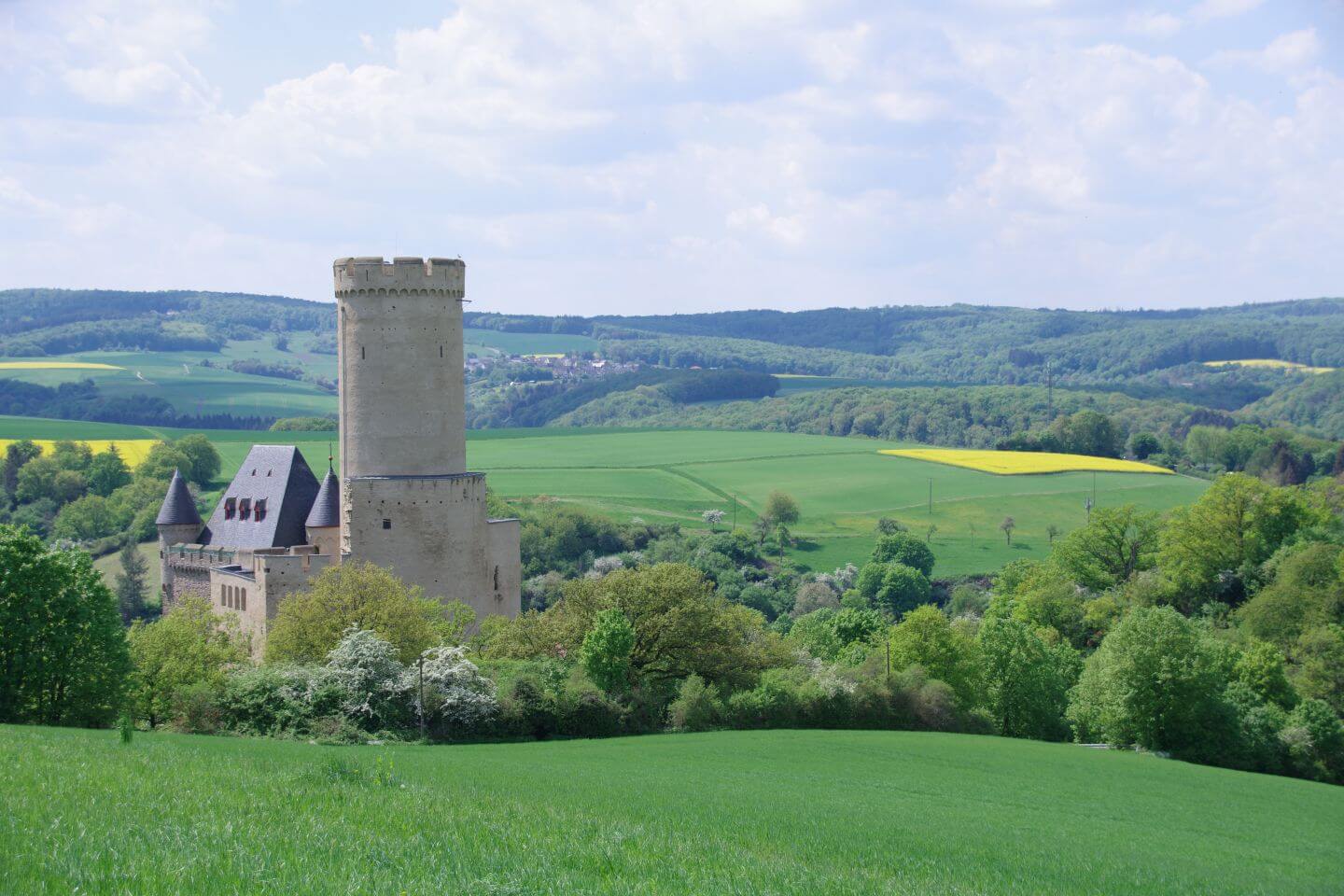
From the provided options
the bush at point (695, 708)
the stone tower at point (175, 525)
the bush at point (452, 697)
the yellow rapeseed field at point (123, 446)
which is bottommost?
the yellow rapeseed field at point (123, 446)

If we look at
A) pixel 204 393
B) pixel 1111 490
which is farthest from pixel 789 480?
pixel 204 393

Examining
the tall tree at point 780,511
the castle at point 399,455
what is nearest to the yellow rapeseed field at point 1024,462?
the tall tree at point 780,511

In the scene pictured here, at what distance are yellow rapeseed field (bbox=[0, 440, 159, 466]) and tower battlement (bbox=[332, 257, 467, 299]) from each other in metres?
69.1

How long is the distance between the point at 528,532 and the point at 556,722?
55.5m

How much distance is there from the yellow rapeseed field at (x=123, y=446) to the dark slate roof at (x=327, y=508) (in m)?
66.0

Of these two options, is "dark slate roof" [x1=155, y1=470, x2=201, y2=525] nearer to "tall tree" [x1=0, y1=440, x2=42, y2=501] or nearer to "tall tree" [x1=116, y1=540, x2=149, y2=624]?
"tall tree" [x1=116, y1=540, x2=149, y2=624]

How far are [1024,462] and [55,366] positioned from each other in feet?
371

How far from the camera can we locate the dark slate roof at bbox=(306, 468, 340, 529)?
42.9 meters

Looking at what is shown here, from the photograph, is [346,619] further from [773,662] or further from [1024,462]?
[1024,462]

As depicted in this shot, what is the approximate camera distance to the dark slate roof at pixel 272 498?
145ft

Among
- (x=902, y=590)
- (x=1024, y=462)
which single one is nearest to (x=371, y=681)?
(x=902, y=590)

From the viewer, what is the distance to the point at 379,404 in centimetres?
4066

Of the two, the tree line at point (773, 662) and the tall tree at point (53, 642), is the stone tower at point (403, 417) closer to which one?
the tree line at point (773, 662)

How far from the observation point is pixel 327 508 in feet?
141
